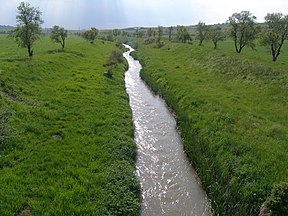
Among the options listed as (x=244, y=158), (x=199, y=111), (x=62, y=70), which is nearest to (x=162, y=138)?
(x=199, y=111)

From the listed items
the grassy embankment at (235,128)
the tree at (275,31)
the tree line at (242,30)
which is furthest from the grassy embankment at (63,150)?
the tree at (275,31)

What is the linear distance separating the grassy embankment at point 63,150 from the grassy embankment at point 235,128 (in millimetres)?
4961

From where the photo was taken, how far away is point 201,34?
87000 mm

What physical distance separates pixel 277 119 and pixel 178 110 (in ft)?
31.2

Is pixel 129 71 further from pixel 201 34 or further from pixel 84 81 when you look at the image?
pixel 201 34

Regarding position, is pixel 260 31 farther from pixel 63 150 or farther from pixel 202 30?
pixel 63 150

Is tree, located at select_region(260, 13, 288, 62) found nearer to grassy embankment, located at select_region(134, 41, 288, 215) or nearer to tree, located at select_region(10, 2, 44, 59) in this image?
grassy embankment, located at select_region(134, 41, 288, 215)

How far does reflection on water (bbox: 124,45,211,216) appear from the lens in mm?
14250

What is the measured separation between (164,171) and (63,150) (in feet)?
23.3

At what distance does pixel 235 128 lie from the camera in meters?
19.8

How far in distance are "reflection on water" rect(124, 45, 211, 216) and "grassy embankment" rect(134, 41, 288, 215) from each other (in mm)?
842

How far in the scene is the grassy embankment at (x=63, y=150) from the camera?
12.5m

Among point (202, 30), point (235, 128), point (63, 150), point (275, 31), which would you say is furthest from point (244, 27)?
point (63, 150)

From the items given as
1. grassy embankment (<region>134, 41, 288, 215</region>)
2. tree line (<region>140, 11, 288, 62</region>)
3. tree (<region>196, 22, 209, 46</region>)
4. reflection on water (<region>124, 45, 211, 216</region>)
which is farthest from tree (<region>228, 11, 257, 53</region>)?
reflection on water (<region>124, 45, 211, 216</region>)
